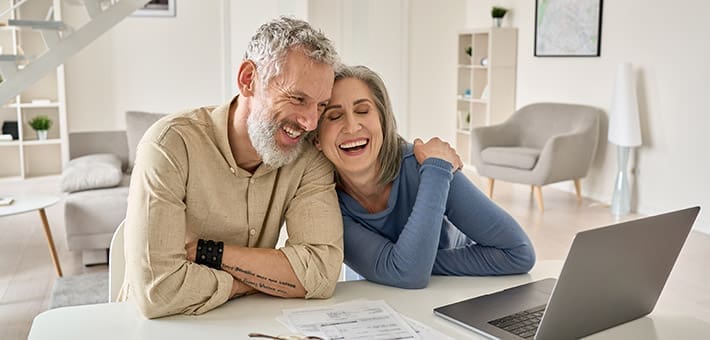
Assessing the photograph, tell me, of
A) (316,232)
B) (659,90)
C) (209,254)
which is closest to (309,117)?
(316,232)

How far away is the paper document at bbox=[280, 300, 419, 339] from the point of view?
140cm

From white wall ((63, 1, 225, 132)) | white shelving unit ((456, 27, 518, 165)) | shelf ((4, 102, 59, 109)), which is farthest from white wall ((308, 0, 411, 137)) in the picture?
shelf ((4, 102, 59, 109))

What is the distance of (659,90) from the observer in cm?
588

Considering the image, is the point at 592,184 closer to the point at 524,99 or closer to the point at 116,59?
the point at 524,99

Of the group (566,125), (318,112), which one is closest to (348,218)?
(318,112)

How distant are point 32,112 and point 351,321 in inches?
279

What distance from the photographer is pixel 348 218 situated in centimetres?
185

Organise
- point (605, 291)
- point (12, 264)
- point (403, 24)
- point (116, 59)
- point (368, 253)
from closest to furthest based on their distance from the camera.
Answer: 1. point (605, 291)
2. point (368, 253)
3. point (403, 24)
4. point (12, 264)
5. point (116, 59)

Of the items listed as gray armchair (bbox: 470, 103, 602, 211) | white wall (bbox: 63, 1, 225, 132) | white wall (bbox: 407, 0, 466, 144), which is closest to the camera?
gray armchair (bbox: 470, 103, 602, 211)

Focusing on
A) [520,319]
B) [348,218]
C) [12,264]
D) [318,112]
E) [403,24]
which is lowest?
[12,264]

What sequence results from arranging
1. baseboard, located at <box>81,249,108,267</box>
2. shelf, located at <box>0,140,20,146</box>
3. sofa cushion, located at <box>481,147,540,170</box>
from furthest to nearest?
1. shelf, located at <box>0,140,20,146</box>
2. sofa cushion, located at <box>481,147,540,170</box>
3. baseboard, located at <box>81,249,108,267</box>

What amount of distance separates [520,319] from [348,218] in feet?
1.75

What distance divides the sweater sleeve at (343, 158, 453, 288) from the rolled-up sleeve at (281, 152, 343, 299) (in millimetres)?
89

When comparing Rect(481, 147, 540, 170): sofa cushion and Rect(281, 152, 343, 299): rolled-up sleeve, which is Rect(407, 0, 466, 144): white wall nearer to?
Rect(481, 147, 540, 170): sofa cushion
